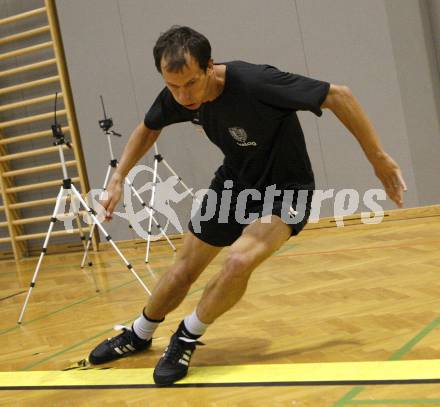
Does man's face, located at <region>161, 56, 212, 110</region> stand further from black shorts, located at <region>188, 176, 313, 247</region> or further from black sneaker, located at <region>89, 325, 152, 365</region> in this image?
black sneaker, located at <region>89, 325, 152, 365</region>

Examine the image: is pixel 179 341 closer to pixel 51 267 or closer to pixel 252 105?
pixel 252 105

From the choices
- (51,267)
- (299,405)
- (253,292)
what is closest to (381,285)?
(253,292)

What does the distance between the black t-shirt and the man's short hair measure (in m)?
0.19

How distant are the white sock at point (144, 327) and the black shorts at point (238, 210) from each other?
0.51 metres

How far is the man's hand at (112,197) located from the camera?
9.47 ft

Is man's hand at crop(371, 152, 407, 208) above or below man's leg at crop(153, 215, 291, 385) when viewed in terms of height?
above

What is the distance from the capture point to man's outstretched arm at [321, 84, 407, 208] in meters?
2.54

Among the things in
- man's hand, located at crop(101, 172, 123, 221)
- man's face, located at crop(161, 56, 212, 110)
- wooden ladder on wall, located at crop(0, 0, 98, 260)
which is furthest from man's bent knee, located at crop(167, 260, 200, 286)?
wooden ladder on wall, located at crop(0, 0, 98, 260)

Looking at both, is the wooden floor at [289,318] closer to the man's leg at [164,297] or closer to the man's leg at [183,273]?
the man's leg at [164,297]

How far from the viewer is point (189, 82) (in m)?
2.53

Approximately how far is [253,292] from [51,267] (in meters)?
3.47

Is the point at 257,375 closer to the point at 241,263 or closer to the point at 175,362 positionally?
the point at 175,362

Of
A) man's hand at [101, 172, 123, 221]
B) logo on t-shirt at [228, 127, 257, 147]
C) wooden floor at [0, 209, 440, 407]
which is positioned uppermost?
logo on t-shirt at [228, 127, 257, 147]

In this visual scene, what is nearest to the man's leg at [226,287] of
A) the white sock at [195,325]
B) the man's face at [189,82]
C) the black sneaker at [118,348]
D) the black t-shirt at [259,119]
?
the white sock at [195,325]
